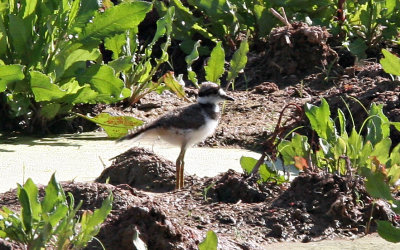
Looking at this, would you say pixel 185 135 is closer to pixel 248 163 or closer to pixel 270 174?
pixel 248 163

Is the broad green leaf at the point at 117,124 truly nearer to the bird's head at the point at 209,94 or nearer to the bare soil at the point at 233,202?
the bare soil at the point at 233,202

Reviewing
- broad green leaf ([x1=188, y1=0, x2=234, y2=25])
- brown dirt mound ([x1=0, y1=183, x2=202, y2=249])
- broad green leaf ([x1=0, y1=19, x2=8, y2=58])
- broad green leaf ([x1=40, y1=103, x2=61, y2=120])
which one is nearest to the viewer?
brown dirt mound ([x1=0, y1=183, x2=202, y2=249])

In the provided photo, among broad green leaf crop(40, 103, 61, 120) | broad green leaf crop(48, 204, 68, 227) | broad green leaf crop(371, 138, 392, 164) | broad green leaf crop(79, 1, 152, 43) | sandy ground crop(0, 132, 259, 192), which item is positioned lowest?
sandy ground crop(0, 132, 259, 192)

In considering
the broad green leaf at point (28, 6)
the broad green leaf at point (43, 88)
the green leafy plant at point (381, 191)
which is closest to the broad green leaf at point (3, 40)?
the broad green leaf at point (28, 6)

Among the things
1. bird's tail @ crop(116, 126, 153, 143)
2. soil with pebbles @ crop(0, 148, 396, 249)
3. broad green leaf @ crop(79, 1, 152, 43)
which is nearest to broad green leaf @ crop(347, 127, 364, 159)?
soil with pebbles @ crop(0, 148, 396, 249)

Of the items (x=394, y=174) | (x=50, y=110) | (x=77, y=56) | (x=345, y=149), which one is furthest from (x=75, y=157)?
(x=394, y=174)

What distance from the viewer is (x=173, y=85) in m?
8.95

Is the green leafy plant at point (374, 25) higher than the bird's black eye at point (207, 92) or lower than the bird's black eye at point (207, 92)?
higher

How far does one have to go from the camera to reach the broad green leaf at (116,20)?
7.97m

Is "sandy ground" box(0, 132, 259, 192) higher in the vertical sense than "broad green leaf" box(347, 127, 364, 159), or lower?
lower

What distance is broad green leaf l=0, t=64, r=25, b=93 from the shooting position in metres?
7.59

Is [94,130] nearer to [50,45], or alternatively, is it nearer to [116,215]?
[50,45]

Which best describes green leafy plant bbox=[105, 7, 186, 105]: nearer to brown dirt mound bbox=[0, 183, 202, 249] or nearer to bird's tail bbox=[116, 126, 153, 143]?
bird's tail bbox=[116, 126, 153, 143]

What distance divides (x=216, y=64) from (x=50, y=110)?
5.08 feet
